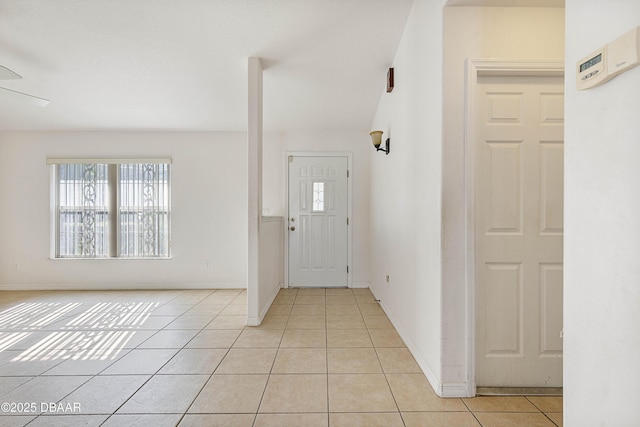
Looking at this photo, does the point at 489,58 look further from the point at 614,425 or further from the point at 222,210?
the point at 222,210

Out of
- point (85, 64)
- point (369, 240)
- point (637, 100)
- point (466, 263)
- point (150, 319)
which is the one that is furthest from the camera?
point (369, 240)

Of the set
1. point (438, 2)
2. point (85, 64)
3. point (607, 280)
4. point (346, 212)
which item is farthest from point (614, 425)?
point (85, 64)

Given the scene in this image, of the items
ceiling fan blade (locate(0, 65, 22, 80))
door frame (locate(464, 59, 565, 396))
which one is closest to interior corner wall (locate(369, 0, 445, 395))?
door frame (locate(464, 59, 565, 396))

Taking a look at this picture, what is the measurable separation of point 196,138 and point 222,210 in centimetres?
119

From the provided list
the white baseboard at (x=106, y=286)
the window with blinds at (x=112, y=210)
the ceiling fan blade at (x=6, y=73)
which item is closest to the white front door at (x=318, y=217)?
the white baseboard at (x=106, y=286)

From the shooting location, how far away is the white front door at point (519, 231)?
1.89m

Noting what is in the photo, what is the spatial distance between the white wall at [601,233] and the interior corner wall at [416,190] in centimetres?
86

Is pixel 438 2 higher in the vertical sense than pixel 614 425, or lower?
higher

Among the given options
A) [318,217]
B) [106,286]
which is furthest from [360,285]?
[106,286]

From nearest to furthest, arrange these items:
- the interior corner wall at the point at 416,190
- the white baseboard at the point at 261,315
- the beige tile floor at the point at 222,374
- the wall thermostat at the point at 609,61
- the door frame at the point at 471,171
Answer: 1. the wall thermostat at the point at 609,61
2. the beige tile floor at the point at 222,374
3. the door frame at the point at 471,171
4. the interior corner wall at the point at 416,190
5. the white baseboard at the point at 261,315

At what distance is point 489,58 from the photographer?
73.0 inches

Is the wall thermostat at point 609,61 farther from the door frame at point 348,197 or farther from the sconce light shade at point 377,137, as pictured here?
the door frame at point 348,197

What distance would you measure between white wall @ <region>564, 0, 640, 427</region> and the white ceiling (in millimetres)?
1910

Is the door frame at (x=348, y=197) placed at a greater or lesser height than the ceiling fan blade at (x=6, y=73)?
lesser
